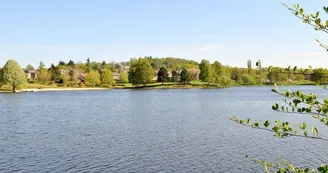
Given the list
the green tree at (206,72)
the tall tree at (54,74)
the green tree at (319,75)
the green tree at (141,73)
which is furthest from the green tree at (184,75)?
the green tree at (319,75)

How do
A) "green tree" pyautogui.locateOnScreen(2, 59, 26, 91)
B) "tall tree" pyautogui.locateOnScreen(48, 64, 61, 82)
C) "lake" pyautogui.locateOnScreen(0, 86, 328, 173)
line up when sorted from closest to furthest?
"lake" pyautogui.locateOnScreen(0, 86, 328, 173) < "green tree" pyautogui.locateOnScreen(2, 59, 26, 91) < "tall tree" pyautogui.locateOnScreen(48, 64, 61, 82)

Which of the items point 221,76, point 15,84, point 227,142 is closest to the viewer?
point 227,142

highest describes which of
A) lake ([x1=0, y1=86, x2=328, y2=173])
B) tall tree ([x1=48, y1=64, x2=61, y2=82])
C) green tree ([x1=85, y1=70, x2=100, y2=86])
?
tall tree ([x1=48, y1=64, x2=61, y2=82])

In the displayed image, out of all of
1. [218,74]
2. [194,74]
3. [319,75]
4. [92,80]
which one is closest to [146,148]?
[319,75]

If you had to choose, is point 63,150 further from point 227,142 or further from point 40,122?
point 40,122

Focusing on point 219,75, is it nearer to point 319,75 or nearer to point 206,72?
point 206,72

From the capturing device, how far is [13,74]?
12444 cm

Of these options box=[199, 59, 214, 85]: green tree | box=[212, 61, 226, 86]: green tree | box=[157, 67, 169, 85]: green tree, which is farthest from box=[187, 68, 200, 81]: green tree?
box=[199, 59, 214, 85]: green tree

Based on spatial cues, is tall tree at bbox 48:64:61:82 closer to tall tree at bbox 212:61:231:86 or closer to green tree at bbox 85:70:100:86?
green tree at bbox 85:70:100:86

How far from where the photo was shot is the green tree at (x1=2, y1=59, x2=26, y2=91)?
124 meters

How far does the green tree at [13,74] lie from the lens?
124062mm

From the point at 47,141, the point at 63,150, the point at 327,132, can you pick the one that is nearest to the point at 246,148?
the point at 327,132

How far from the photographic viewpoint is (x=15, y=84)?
128 meters

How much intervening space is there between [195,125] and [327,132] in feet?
46.7
